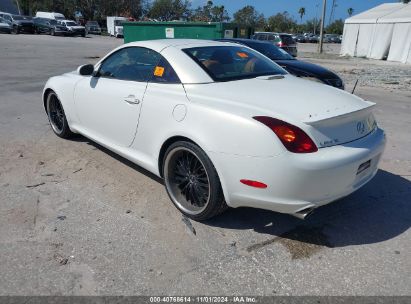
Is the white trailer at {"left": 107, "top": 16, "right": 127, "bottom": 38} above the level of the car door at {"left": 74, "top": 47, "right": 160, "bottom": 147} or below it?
below

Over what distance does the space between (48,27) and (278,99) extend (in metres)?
41.2

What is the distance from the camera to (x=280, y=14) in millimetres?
103188

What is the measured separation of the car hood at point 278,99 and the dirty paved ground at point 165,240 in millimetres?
1042

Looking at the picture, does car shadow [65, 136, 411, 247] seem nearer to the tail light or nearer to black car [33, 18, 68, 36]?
the tail light

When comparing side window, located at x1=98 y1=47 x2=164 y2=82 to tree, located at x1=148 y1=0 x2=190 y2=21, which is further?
tree, located at x1=148 y1=0 x2=190 y2=21

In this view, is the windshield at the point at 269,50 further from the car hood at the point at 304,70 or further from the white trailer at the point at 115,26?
the white trailer at the point at 115,26

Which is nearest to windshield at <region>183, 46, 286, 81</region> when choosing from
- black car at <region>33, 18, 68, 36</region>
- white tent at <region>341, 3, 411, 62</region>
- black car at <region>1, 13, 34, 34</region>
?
white tent at <region>341, 3, 411, 62</region>

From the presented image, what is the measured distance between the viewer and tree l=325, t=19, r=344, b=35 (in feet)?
337

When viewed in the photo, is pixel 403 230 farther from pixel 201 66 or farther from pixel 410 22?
pixel 410 22

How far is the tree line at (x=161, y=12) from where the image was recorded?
6912cm

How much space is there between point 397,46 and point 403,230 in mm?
24340

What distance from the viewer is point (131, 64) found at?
4004 mm

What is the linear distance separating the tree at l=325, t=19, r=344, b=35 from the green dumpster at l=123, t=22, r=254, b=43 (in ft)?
317

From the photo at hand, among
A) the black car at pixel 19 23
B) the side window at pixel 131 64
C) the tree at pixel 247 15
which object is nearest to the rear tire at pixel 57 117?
the side window at pixel 131 64
